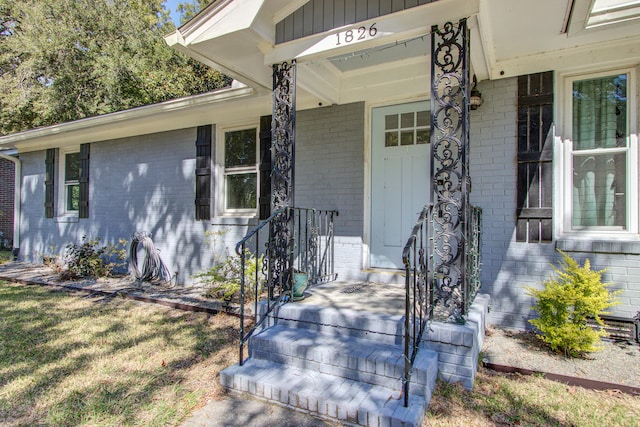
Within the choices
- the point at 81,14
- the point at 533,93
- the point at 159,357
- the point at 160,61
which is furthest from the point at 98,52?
the point at 533,93

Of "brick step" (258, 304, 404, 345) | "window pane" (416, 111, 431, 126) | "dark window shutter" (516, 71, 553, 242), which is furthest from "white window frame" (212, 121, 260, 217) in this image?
"dark window shutter" (516, 71, 553, 242)

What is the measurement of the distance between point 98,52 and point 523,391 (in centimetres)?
1541

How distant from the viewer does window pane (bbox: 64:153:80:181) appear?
798 cm

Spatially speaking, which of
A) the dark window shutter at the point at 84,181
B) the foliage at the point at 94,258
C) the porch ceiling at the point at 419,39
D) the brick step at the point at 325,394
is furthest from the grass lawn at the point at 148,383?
the dark window shutter at the point at 84,181

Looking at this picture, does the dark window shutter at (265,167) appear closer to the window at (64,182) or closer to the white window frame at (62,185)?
the window at (64,182)

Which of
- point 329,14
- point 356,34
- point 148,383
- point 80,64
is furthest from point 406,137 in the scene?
point 80,64

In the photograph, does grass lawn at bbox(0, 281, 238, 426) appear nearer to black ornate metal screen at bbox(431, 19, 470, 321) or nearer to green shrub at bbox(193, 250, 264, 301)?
green shrub at bbox(193, 250, 264, 301)

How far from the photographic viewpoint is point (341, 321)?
293 centimetres

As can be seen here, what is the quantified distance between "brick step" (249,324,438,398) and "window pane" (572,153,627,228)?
90.4 inches

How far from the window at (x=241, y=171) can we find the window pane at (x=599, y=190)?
407 cm

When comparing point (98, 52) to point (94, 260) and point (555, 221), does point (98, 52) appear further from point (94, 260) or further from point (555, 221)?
point (555, 221)

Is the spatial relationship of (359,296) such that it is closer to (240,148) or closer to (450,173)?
(450,173)

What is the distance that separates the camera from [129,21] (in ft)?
43.3

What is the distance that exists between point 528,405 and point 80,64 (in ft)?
50.2
